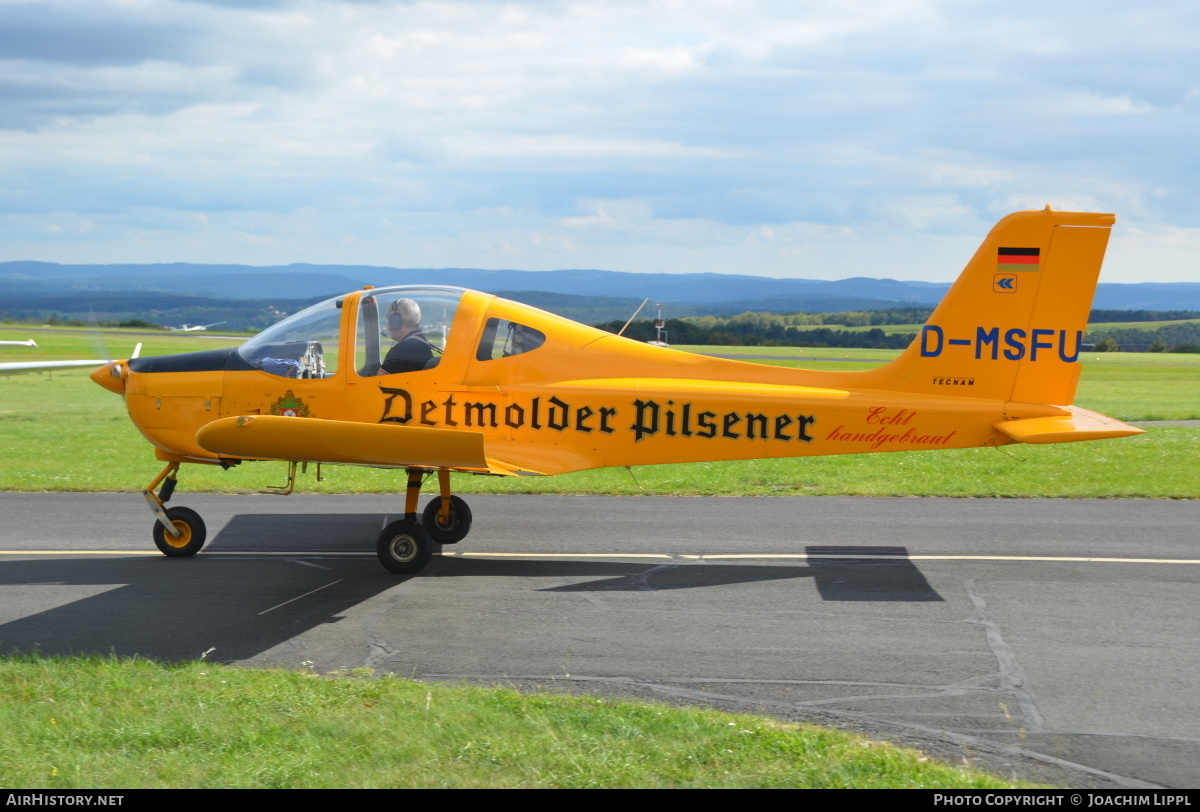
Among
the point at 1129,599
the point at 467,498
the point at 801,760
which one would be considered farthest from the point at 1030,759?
the point at 467,498

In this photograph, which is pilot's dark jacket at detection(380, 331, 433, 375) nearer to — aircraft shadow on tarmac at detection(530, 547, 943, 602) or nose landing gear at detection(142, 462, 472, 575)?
nose landing gear at detection(142, 462, 472, 575)

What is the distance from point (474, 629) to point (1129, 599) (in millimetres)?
5279

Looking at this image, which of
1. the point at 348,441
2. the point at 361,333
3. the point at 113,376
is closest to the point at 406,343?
the point at 361,333

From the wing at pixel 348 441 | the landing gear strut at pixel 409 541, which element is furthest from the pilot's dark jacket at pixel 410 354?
the wing at pixel 348 441

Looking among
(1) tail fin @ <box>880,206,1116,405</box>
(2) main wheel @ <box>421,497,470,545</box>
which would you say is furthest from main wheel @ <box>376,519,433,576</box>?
(1) tail fin @ <box>880,206,1116,405</box>

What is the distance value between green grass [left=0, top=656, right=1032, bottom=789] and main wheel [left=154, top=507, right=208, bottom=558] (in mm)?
3663

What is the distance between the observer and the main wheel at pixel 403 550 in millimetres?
9070

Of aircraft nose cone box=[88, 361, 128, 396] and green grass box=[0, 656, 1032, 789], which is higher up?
aircraft nose cone box=[88, 361, 128, 396]

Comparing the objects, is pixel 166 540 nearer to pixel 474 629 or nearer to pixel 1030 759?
pixel 474 629

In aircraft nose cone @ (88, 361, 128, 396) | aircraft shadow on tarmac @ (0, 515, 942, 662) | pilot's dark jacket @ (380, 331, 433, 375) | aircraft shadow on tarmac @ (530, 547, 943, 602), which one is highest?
pilot's dark jacket @ (380, 331, 433, 375)

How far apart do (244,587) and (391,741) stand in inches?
162

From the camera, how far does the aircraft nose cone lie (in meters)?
9.90

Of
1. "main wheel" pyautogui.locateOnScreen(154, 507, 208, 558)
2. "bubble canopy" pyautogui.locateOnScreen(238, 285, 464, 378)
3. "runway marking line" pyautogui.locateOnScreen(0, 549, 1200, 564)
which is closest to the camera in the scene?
"runway marking line" pyautogui.locateOnScreen(0, 549, 1200, 564)

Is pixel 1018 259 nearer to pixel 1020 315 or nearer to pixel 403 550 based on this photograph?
pixel 1020 315
